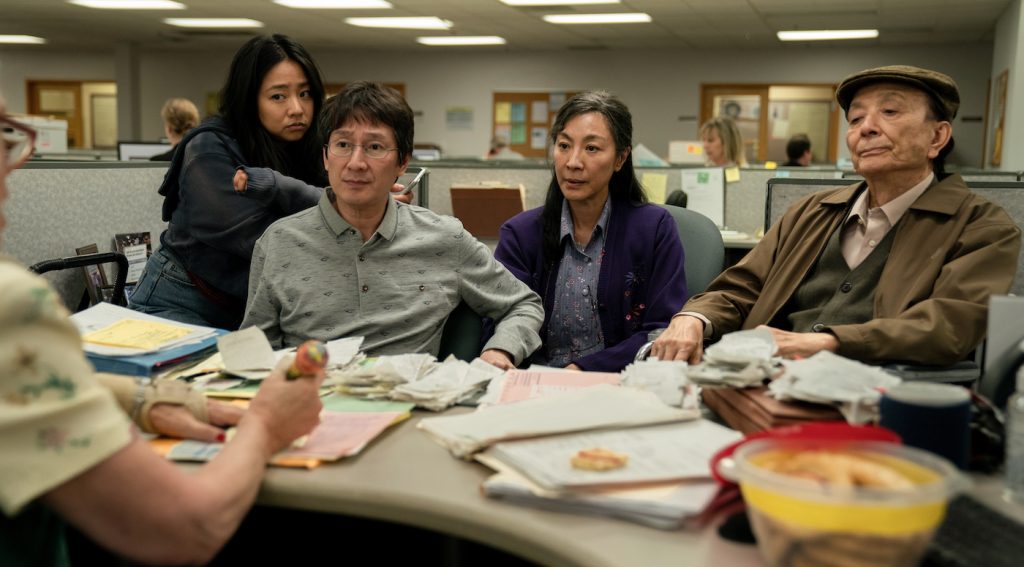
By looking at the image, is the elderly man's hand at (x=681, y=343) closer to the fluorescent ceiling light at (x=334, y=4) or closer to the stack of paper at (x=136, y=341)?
the stack of paper at (x=136, y=341)

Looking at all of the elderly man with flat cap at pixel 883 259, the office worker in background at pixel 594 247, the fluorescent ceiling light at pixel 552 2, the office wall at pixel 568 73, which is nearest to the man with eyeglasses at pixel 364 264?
the office worker in background at pixel 594 247

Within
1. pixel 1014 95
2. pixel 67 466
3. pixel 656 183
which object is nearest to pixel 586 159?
pixel 67 466

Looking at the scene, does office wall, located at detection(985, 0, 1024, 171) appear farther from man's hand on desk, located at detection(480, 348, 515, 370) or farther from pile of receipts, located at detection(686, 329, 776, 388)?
pile of receipts, located at detection(686, 329, 776, 388)

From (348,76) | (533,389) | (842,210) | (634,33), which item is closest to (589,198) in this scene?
(842,210)

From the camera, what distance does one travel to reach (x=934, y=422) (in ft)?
3.11

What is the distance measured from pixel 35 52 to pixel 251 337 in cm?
1416

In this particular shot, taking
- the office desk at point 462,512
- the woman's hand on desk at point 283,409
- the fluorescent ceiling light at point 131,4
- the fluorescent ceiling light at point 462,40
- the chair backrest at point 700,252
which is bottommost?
the office desk at point 462,512

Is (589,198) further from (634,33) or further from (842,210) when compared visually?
(634,33)

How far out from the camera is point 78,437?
0.74 meters

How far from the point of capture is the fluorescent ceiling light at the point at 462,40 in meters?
10.9

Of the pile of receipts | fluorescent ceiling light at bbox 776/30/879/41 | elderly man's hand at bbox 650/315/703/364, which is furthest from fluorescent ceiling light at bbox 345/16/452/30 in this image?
the pile of receipts

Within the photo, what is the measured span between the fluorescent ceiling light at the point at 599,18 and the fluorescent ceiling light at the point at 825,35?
189cm

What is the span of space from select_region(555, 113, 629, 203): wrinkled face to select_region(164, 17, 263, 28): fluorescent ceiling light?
8329 millimetres

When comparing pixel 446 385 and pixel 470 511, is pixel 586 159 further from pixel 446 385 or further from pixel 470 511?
pixel 470 511
